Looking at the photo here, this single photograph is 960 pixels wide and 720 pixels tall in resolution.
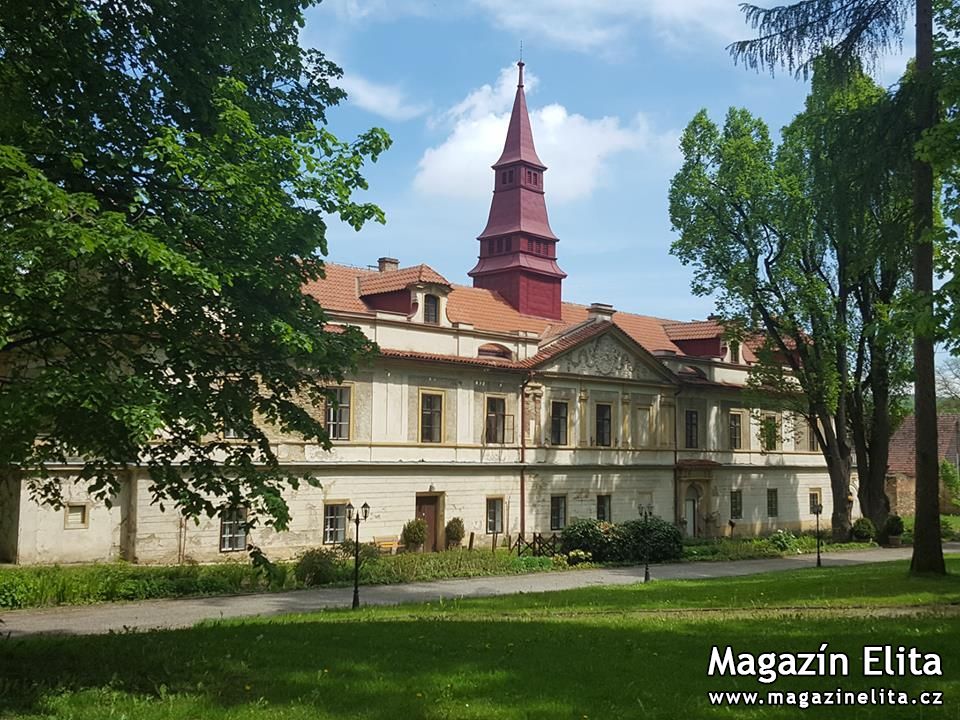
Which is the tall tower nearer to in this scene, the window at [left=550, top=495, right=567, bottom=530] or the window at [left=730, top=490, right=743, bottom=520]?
the window at [left=550, top=495, right=567, bottom=530]

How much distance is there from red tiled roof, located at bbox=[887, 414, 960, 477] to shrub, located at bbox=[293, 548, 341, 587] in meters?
41.1

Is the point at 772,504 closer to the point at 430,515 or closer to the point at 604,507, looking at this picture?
the point at 604,507

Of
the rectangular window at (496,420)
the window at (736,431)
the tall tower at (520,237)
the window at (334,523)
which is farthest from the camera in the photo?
the window at (736,431)

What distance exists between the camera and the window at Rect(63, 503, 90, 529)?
23234mm

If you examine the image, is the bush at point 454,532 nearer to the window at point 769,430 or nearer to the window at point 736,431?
the window at point 769,430

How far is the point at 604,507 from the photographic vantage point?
36156mm

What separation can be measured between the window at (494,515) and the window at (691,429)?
35.9 feet

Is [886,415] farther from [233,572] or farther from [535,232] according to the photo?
[233,572]

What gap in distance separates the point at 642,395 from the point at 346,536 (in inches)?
580

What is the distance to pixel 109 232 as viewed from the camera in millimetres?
8492

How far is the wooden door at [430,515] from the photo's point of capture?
30562 millimetres

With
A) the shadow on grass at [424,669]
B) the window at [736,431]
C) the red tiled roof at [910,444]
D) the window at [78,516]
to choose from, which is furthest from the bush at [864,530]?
the window at [78,516]

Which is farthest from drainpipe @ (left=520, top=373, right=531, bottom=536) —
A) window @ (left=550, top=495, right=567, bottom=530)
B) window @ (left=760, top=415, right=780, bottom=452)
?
window @ (left=760, top=415, right=780, bottom=452)

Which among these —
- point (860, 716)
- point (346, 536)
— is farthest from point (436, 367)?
point (860, 716)
